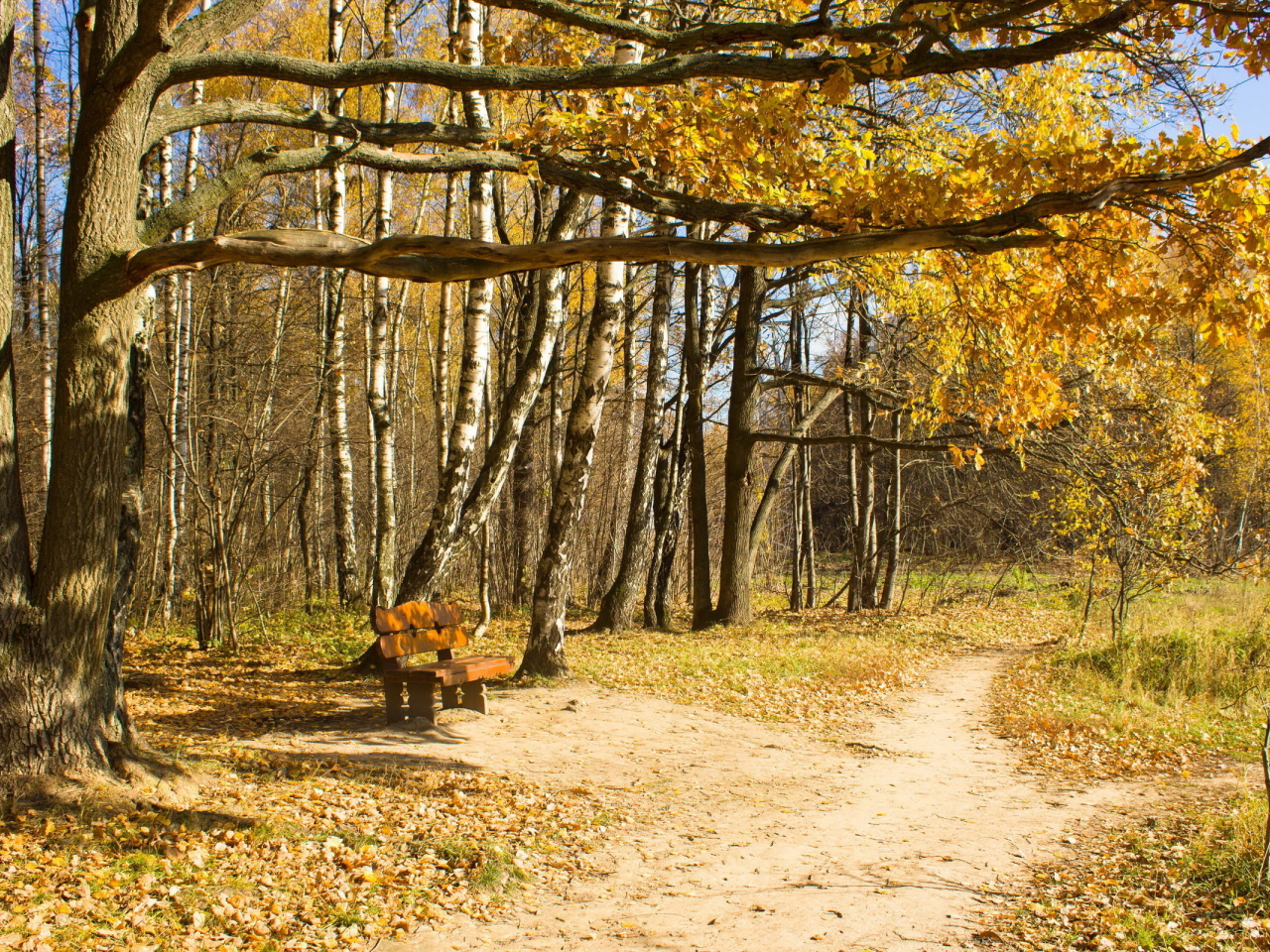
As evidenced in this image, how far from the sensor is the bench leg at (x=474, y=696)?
6832 mm

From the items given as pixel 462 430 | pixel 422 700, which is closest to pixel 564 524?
pixel 462 430

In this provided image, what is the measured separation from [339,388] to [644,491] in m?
4.53

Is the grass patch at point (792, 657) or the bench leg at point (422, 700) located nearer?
the bench leg at point (422, 700)

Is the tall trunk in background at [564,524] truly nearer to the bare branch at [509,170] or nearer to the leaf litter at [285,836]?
the leaf litter at [285,836]

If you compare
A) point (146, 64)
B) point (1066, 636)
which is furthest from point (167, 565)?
point (1066, 636)

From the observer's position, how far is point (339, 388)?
12305 mm

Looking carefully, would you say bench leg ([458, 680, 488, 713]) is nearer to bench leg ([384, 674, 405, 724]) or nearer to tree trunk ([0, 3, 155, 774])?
bench leg ([384, 674, 405, 724])

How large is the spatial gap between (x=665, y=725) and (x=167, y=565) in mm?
8132

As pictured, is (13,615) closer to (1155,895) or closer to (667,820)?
(667,820)

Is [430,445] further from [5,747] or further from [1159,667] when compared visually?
[5,747]

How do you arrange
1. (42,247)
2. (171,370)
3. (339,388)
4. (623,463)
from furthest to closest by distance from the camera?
(623,463) → (339,388) → (42,247) → (171,370)

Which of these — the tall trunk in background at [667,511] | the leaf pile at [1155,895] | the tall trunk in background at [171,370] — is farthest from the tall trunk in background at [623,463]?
the leaf pile at [1155,895]

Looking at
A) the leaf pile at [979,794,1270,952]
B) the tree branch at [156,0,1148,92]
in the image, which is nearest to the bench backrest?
the tree branch at [156,0,1148,92]

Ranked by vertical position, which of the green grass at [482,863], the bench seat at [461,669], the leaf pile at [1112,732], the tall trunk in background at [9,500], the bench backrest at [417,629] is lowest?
the leaf pile at [1112,732]
